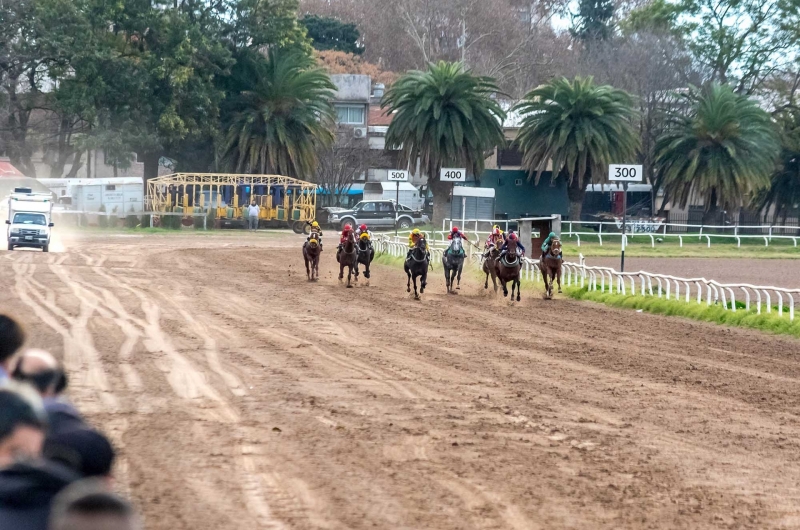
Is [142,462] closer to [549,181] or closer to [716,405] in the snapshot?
[716,405]

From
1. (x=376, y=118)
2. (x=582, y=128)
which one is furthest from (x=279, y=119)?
(x=376, y=118)

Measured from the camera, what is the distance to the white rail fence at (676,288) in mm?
20172

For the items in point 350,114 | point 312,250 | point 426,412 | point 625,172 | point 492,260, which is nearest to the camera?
point 426,412

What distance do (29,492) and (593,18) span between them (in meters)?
90.2

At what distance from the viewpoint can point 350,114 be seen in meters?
78.4

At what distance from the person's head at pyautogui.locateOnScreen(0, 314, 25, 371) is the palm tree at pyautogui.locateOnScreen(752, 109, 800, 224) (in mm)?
59760

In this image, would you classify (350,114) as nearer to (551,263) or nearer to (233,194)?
(233,194)

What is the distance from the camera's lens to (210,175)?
2335 inches

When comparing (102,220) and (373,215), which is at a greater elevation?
(373,215)

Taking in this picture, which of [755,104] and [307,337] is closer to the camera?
[307,337]

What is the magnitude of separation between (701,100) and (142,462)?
52718 millimetres

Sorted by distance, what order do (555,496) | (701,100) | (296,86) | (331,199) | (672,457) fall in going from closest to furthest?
(555,496), (672,457), (701,100), (296,86), (331,199)

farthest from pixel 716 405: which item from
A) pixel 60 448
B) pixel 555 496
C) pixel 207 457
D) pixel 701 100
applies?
pixel 701 100

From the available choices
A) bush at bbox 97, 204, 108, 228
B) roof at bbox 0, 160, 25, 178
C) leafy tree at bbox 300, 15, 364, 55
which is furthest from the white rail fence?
leafy tree at bbox 300, 15, 364, 55
